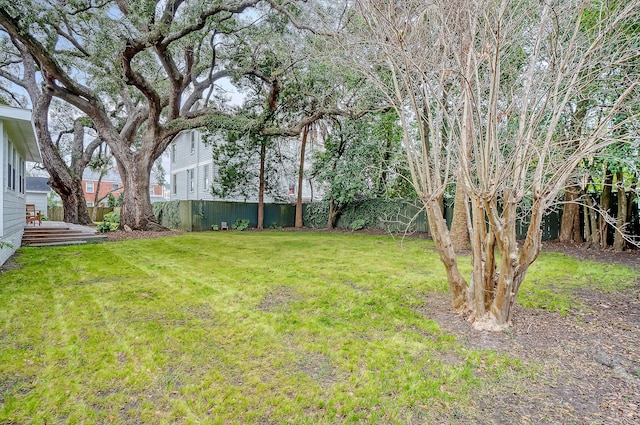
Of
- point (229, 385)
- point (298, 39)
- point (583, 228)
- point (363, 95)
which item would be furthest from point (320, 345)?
point (583, 228)

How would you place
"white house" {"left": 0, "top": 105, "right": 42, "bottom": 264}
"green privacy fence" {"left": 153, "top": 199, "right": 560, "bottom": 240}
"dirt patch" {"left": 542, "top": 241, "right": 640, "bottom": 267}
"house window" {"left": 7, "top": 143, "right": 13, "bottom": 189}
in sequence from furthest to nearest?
"green privacy fence" {"left": 153, "top": 199, "right": 560, "bottom": 240}, "dirt patch" {"left": 542, "top": 241, "right": 640, "bottom": 267}, "house window" {"left": 7, "top": 143, "right": 13, "bottom": 189}, "white house" {"left": 0, "top": 105, "right": 42, "bottom": 264}

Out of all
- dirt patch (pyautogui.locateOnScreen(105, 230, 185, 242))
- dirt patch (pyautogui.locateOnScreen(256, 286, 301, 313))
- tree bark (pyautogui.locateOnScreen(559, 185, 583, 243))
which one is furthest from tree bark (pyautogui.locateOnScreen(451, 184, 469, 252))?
dirt patch (pyautogui.locateOnScreen(105, 230, 185, 242))

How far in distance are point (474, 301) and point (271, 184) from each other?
13.9 metres

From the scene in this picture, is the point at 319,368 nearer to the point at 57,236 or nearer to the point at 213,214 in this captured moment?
the point at 57,236

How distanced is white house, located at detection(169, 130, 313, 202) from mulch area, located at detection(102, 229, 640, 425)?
13.0 metres

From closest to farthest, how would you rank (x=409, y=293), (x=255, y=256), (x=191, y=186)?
1. (x=409, y=293)
2. (x=255, y=256)
3. (x=191, y=186)

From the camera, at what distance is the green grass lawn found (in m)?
2.15

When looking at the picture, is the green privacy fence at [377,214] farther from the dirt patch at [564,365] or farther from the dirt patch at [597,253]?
the dirt patch at [564,365]

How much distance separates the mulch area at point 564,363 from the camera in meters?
2.10

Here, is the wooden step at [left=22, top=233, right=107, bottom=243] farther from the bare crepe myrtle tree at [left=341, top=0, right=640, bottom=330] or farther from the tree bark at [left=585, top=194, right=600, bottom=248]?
the tree bark at [left=585, top=194, right=600, bottom=248]

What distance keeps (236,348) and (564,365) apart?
8.96 feet

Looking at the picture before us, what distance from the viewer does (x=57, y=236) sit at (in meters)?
9.95

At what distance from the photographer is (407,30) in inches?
136

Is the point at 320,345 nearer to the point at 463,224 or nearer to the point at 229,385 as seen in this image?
the point at 229,385
